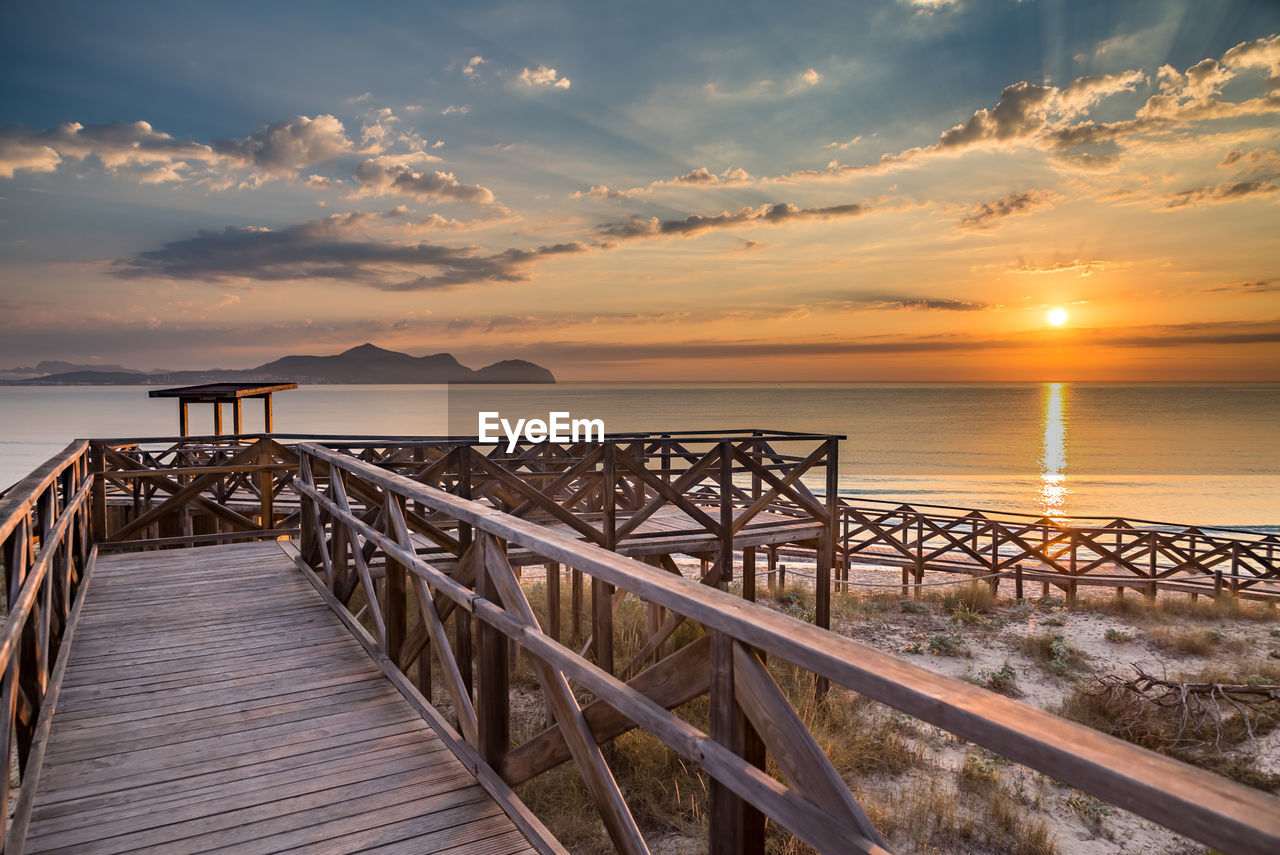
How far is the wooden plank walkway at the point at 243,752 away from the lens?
2727 millimetres

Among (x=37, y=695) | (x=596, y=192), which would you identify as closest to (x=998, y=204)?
(x=596, y=192)

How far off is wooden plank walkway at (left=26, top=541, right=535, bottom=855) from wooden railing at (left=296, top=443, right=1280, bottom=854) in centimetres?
37

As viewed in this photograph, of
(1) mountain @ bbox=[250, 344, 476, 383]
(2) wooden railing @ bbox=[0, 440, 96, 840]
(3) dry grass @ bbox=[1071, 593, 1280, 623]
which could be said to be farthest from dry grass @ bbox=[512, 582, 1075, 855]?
(1) mountain @ bbox=[250, 344, 476, 383]

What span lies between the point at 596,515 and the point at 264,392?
13948 millimetres

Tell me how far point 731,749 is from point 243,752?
290 cm

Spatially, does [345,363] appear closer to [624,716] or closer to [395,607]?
[395,607]

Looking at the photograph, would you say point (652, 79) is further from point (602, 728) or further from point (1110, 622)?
point (602, 728)

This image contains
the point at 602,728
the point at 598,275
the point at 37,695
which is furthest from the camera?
the point at 598,275

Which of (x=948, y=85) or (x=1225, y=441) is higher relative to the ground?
(x=948, y=85)

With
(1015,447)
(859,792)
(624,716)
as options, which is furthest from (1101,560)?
(1015,447)

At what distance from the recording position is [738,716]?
5.62 ft

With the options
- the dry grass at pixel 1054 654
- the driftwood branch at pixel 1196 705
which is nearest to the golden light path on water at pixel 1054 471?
the dry grass at pixel 1054 654

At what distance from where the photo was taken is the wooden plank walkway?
8.95 ft

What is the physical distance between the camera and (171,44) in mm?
17734
